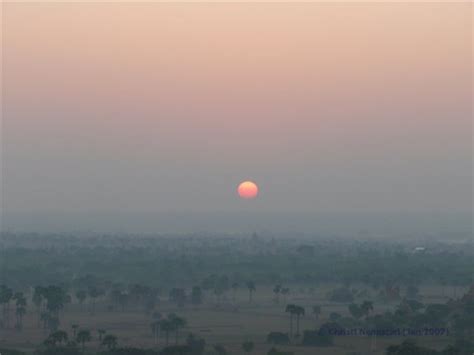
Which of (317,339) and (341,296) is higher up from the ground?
(341,296)

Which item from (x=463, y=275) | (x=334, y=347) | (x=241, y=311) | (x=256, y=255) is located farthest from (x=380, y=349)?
(x=256, y=255)

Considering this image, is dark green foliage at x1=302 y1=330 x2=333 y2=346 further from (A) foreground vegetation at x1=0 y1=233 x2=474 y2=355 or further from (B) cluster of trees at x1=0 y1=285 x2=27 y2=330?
(B) cluster of trees at x1=0 y1=285 x2=27 y2=330

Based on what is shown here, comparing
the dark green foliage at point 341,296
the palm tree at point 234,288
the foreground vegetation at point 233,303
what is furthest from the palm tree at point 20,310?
the dark green foliage at point 341,296

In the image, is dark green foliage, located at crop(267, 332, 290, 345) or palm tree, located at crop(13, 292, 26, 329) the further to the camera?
palm tree, located at crop(13, 292, 26, 329)

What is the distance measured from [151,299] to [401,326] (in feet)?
101

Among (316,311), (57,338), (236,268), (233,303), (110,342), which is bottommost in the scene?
(110,342)

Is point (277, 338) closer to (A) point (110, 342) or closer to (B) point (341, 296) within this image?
(A) point (110, 342)

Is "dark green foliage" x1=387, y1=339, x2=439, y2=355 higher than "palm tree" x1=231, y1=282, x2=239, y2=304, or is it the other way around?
"palm tree" x1=231, y1=282, x2=239, y2=304

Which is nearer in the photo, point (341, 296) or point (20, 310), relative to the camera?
Result: point (20, 310)

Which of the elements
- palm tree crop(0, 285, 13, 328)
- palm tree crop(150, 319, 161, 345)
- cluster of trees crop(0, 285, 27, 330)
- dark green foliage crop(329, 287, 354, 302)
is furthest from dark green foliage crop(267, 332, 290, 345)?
dark green foliage crop(329, 287, 354, 302)

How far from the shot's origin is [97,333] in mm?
74500

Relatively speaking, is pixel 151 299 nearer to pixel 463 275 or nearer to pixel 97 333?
pixel 97 333

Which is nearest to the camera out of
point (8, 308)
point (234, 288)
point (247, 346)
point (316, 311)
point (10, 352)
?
point (10, 352)

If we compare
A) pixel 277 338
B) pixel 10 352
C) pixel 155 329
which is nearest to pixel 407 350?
pixel 277 338
